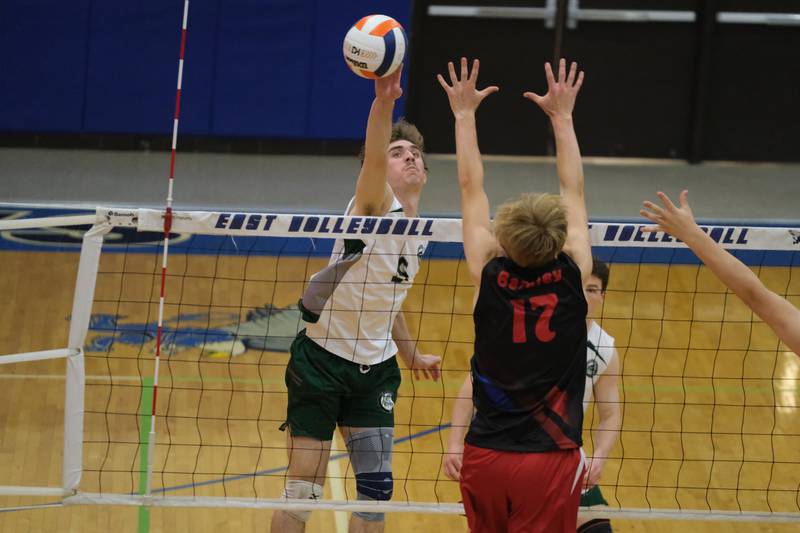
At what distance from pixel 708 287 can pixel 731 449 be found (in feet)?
9.83

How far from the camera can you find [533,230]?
379 centimetres

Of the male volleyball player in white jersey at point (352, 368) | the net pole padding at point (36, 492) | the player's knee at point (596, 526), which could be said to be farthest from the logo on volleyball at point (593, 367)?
the net pole padding at point (36, 492)

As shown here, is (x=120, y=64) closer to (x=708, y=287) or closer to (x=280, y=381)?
(x=280, y=381)

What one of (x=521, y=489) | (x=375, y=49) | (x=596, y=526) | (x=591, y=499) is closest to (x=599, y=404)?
(x=591, y=499)

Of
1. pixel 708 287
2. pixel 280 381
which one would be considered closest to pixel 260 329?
pixel 280 381

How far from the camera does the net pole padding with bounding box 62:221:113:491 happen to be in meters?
4.84

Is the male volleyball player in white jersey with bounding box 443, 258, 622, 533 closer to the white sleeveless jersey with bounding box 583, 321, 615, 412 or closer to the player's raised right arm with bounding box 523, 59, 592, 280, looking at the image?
the white sleeveless jersey with bounding box 583, 321, 615, 412

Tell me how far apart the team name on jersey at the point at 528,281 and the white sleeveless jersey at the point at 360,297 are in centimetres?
134

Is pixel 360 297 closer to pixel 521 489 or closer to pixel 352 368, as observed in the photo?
pixel 352 368

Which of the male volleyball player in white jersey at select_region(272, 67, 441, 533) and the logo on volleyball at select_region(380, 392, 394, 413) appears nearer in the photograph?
the male volleyball player in white jersey at select_region(272, 67, 441, 533)

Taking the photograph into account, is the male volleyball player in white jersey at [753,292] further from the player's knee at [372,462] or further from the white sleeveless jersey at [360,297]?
the player's knee at [372,462]

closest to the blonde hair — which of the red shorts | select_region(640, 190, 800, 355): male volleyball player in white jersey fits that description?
select_region(640, 190, 800, 355): male volleyball player in white jersey

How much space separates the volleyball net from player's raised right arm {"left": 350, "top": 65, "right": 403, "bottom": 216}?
5.4 inches

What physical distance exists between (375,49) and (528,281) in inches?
58.0
